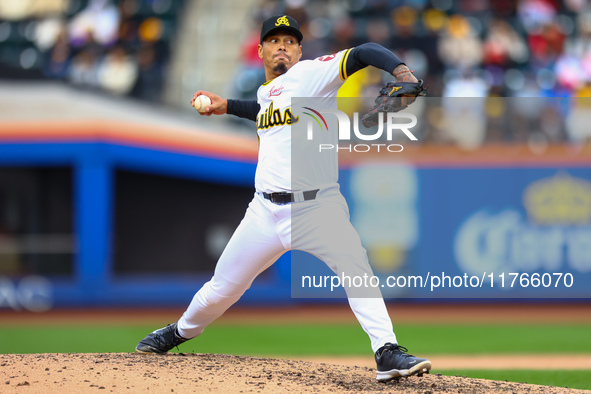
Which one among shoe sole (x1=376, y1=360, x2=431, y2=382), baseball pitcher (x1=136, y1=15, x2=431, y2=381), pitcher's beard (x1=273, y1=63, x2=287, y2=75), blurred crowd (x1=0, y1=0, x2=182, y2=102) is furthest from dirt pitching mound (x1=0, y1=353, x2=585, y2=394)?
blurred crowd (x1=0, y1=0, x2=182, y2=102)

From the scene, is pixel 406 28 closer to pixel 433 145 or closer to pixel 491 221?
pixel 433 145

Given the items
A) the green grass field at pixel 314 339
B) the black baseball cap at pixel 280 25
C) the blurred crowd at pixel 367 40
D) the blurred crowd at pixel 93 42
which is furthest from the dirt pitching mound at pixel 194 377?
the blurred crowd at pixel 93 42

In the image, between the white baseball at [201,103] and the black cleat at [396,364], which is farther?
the white baseball at [201,103]

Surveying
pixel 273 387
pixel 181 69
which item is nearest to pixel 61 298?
pixel 181 69

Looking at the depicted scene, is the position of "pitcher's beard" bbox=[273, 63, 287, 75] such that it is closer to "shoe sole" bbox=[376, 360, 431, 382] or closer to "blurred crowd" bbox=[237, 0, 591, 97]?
"shoe sole" bbox=[376, 360, 431, 382]

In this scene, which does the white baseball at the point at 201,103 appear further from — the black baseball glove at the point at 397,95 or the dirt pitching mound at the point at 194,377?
the dirt pitching mound at the point at 194,377
